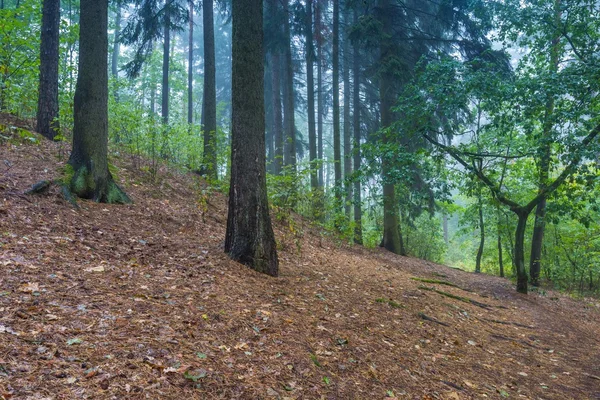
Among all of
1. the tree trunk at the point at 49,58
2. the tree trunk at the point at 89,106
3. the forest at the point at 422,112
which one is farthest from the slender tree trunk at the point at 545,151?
the tree trunk at the point at 49,58

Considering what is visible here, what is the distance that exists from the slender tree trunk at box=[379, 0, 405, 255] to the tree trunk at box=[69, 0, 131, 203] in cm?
702

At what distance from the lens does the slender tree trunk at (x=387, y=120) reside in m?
11.6

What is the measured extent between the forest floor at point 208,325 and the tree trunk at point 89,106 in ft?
1.78

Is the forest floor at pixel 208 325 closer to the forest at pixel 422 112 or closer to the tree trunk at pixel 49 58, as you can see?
the tree trunk at pixel 49 58

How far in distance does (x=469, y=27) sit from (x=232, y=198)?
1029 centimetres

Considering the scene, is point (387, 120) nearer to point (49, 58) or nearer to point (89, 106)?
point (89, 106)

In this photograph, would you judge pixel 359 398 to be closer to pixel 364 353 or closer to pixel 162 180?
pixel 364 353

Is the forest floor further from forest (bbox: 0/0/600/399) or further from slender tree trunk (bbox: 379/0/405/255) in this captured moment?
slender tree trunk (bbox: 379/0/405/255)

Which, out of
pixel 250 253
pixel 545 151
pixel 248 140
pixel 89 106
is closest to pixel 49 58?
pixel 89 106

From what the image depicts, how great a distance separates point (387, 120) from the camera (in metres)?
12.7

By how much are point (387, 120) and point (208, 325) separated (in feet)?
35.4

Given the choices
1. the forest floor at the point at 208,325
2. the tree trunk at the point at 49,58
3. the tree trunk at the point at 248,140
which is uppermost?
the tree trunk at the point at 49,58

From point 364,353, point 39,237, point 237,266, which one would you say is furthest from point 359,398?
point 39,237

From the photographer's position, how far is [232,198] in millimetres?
5125
